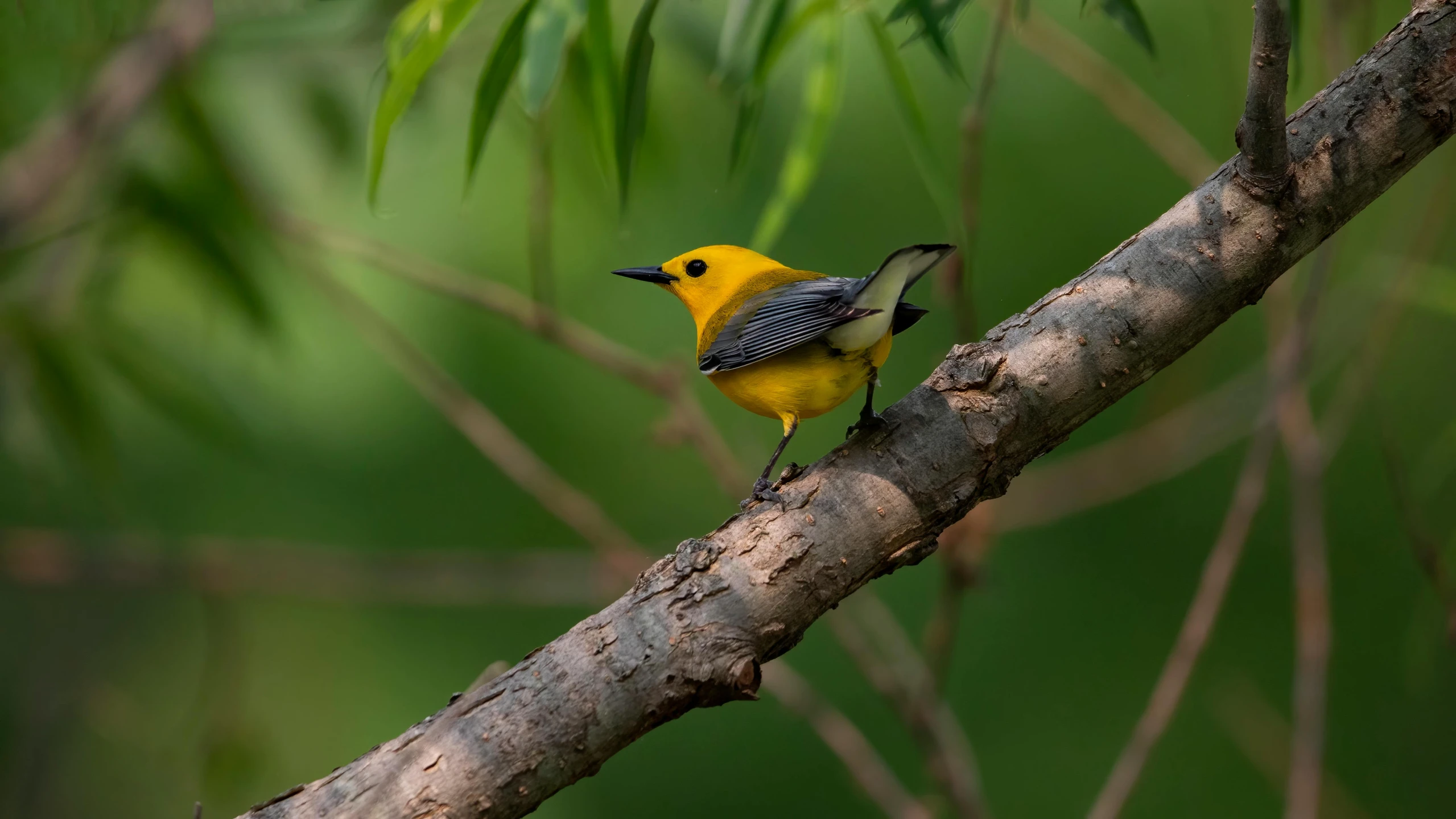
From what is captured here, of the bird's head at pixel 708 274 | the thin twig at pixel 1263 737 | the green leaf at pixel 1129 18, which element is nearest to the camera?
the green leaf at pixel 1129 18

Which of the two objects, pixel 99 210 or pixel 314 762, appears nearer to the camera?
pixel 99 210

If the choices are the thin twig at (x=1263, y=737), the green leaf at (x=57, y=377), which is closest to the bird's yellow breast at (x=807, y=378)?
the green leaf at (x=57, y=377)

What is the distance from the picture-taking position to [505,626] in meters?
4.59

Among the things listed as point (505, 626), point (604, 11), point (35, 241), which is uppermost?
point (35, 241)

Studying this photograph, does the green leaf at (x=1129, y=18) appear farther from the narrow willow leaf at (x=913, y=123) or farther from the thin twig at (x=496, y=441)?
the thin twig at (x=496, y=441)

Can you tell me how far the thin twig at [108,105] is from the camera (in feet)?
9.45

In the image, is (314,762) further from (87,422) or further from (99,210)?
(99,210)

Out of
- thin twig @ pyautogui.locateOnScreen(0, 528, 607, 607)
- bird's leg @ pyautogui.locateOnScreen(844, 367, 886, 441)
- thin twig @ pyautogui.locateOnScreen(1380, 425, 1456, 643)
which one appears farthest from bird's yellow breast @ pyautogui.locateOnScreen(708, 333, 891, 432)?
thin twig @ pyautogui.locateOnScreen(0, 528, 607, 607)

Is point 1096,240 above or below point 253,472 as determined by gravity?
below

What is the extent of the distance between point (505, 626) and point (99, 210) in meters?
2.39

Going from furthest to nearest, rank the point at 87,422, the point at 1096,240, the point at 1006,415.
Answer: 1. the point at 1096,240
2. the point at 87,422
3. the point at 1006,415

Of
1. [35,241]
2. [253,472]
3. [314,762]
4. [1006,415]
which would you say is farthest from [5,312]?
[1006,415]

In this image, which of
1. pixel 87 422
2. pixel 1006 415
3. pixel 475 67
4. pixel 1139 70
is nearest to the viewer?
pixel 1006 415

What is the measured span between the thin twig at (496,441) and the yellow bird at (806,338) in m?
0.96
